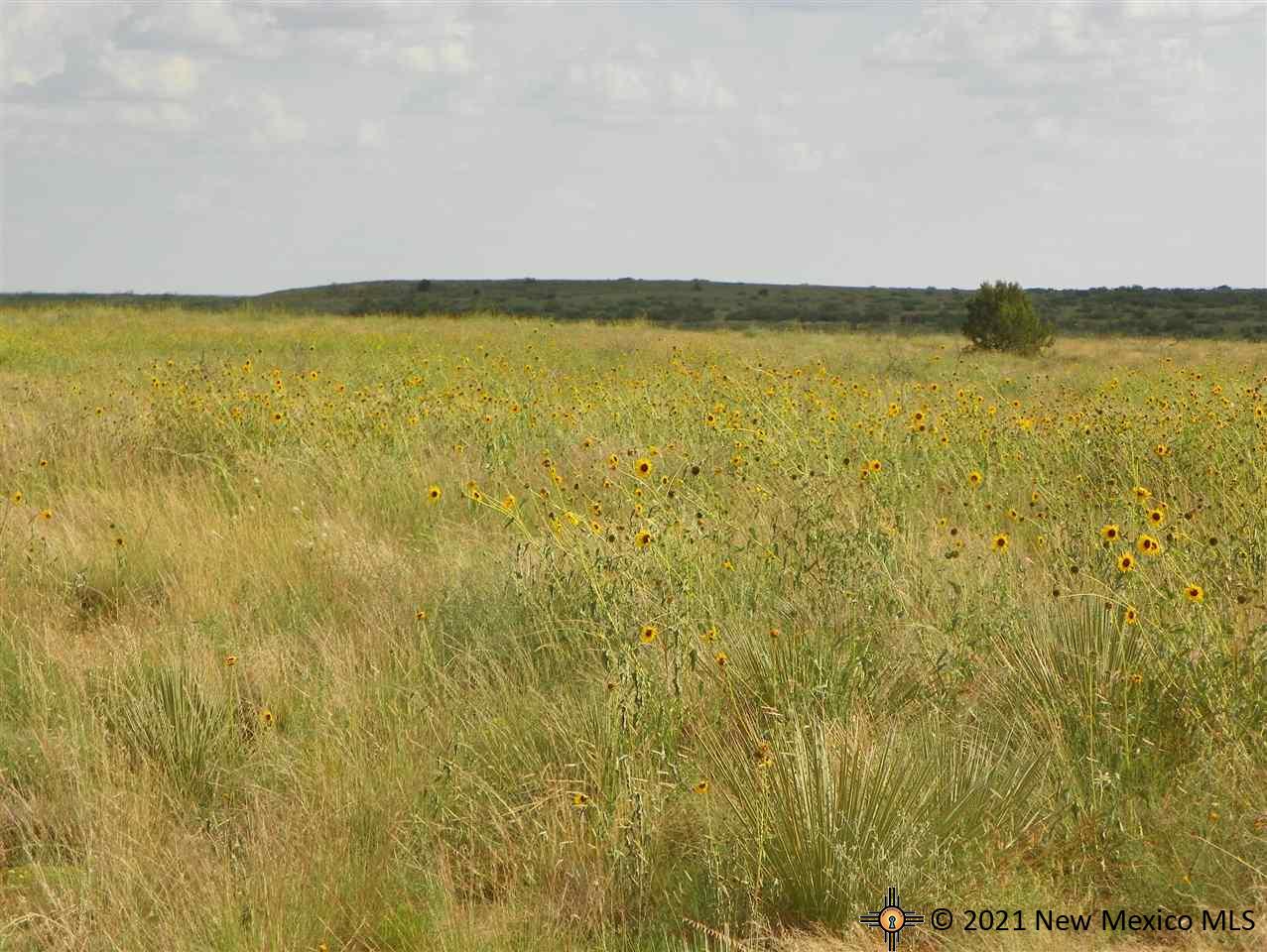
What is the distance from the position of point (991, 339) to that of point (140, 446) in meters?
15.8

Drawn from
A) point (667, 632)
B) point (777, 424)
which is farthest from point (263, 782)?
point (777, 424)

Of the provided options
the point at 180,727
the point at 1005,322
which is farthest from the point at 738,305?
the point at 180,727

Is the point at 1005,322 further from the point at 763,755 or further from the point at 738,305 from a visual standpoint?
the point at 738,305

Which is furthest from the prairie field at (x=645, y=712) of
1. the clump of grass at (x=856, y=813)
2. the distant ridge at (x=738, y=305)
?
the distant ridge at (x=738, y=305)

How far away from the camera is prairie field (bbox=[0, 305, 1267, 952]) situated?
9.30 feet

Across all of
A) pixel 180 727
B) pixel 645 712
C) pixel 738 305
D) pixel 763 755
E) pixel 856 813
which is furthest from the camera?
pixel 738 305

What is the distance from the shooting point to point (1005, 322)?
67.0 feet

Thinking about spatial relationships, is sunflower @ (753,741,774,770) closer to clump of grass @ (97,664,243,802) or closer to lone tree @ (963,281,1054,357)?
clump of grass @ (97,664,243,802)

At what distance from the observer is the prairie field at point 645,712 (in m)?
2.83

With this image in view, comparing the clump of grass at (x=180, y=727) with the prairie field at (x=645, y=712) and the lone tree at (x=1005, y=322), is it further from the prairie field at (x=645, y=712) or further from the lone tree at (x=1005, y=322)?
the lone tree at (x=1005, y=322)

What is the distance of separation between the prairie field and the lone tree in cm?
1437

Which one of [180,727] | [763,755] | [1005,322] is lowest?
[180,727]

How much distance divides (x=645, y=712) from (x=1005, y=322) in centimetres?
1830

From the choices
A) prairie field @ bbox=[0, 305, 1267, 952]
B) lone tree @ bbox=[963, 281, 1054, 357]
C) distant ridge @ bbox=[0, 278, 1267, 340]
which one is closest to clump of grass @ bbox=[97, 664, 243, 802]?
prairie field @ bbox=[0, 305, 1267, 952]
